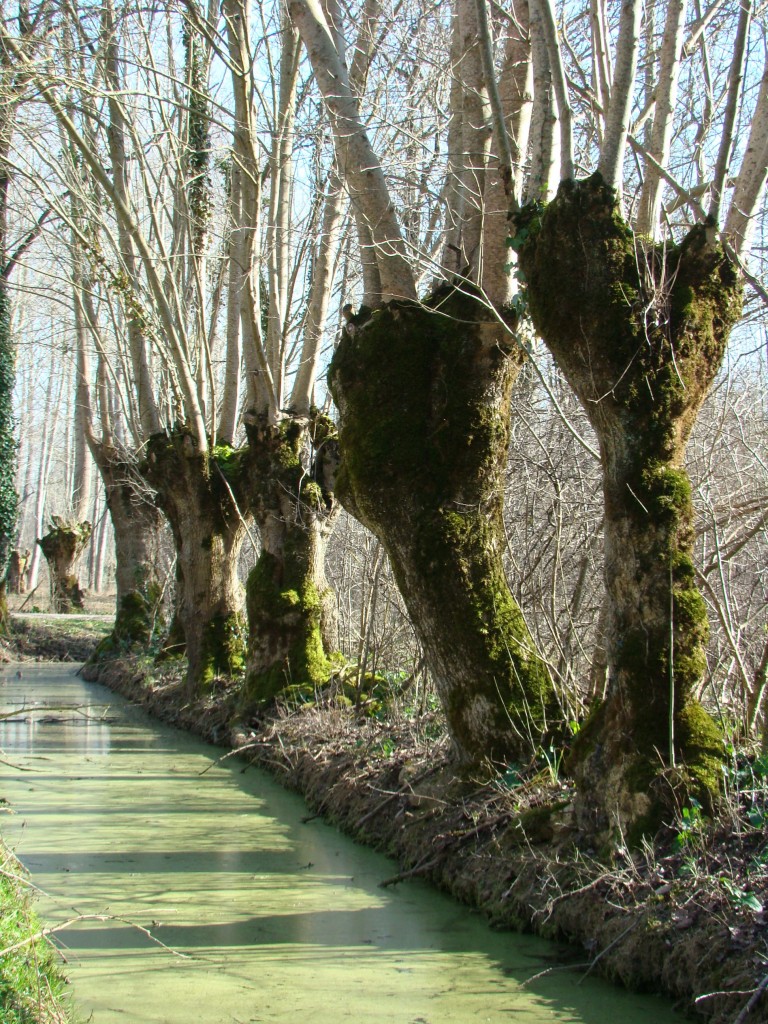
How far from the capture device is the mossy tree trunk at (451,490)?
20.3 ft

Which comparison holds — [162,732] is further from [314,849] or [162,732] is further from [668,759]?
[668,759]

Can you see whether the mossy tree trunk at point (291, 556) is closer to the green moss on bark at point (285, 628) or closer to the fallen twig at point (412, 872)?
the green moss on bark at point (285, 628)

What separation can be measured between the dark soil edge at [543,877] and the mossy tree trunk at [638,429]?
1.20 ft

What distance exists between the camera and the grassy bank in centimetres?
321

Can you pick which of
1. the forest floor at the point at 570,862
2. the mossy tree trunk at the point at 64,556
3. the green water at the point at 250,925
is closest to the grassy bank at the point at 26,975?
the green water at the point at 250,925

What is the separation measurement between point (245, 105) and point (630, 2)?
239 inches

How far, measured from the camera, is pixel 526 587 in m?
7.47

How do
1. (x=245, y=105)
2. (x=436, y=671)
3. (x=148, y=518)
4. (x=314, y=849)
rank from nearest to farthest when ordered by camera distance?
(x=436, y=671) < (x=314, y=849) < (x=245, y=105) < (x=148, y=518)

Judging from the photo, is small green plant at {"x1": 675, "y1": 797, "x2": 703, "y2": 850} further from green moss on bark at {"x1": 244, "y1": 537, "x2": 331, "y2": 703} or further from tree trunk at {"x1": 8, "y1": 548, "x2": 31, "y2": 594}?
tree trunk at {"x1": 8, "y1": 548, "x2": 31, "y2": 594}

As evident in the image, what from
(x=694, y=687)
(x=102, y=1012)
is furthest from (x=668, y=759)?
(x=102, y=1012)

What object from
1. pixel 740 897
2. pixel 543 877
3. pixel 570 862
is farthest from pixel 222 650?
pixel 740 897

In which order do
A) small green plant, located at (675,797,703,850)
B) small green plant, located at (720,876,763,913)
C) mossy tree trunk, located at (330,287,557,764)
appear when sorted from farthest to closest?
mossy tree trunk, located at (330,287,557,764) → small green plant, located at (675,797,703,850) → small green plant, located at (720,876,763,913)

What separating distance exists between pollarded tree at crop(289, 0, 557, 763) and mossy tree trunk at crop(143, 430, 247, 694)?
252 inches

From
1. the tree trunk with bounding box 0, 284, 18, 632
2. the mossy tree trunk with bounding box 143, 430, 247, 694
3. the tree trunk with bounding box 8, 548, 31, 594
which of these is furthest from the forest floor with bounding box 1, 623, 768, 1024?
the tree trunk with bounding box 8, 548, 31, 594
